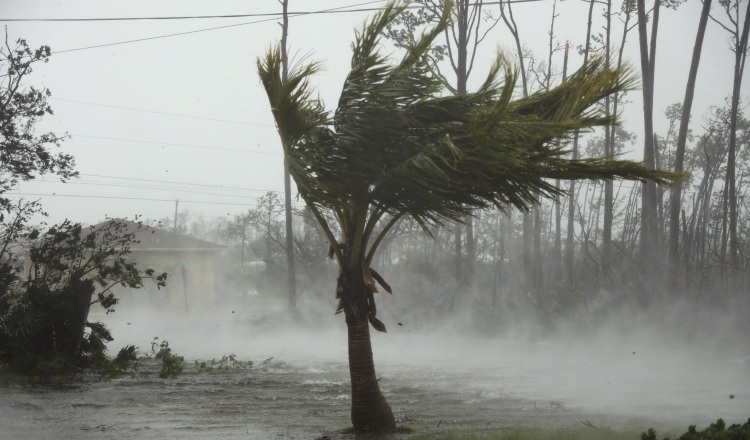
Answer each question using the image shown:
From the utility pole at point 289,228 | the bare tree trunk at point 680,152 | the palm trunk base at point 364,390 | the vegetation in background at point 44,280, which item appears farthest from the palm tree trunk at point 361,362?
the utility pole at point 289,228

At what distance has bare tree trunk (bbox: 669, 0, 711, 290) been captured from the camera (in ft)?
85.5

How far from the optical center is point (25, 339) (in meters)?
16.2

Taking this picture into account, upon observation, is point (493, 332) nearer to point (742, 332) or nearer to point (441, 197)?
point (742, 332)

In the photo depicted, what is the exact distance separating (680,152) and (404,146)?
1930 cm

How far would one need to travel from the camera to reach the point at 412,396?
15477 mm

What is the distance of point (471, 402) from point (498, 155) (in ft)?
21.9

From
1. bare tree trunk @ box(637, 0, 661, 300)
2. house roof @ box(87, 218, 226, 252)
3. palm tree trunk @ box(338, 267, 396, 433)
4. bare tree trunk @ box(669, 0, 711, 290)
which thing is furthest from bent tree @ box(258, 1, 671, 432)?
house roof @ box(87, 218, 226, 252)

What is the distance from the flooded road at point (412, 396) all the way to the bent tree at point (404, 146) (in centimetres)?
239

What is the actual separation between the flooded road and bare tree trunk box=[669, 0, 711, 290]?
347cm

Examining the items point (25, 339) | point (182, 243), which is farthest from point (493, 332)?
point (182, 243)

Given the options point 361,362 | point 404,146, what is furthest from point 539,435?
point 404,146

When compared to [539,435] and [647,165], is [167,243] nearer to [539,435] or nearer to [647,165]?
[647,165]

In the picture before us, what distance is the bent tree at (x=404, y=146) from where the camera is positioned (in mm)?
9812

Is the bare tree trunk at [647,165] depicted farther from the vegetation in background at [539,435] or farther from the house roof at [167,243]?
the house roof at [167,243]
